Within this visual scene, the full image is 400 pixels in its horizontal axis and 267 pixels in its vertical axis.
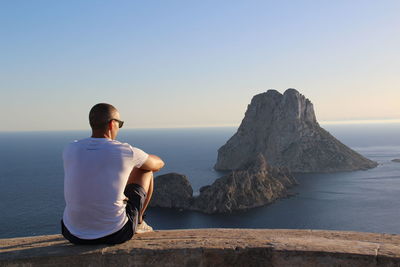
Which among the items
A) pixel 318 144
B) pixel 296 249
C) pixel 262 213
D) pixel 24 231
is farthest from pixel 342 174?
pixel 296 249

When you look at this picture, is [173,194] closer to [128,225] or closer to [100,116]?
[128,225]

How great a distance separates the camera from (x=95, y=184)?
4.00 metres

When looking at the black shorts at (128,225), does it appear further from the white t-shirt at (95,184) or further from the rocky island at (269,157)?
the rocky island at (269,157)

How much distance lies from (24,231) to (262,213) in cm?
4126

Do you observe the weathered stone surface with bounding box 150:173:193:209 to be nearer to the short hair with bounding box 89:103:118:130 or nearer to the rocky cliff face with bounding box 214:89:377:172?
the rocky cliff face with bounding box 214:89:377:172

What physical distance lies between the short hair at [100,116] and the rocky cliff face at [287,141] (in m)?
134

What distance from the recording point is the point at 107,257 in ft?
12.9

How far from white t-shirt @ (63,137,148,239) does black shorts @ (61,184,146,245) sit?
6cm

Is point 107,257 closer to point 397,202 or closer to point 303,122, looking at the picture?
point 397,202

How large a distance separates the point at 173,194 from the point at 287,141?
8518 cm

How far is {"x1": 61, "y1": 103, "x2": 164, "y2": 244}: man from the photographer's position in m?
4.01

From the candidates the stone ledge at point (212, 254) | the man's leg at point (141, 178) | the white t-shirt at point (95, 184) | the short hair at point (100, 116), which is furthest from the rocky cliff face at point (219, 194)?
the short hair at point (100, 116)

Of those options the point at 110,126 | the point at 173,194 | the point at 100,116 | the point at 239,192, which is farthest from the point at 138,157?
the point at 239,192

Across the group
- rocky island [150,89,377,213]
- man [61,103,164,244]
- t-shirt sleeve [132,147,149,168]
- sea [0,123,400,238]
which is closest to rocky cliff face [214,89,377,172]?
rocky island [150,89,377,213]
